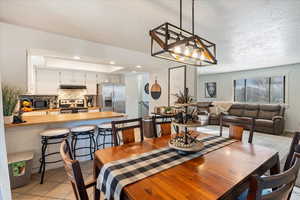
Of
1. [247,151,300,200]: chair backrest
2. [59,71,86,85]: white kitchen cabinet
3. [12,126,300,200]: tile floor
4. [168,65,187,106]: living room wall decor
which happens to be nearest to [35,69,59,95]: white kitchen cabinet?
[59,71,86,85]: white kitchen cabinet

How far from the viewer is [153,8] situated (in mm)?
1701

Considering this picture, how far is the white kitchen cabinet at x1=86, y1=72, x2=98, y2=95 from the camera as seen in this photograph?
550cm

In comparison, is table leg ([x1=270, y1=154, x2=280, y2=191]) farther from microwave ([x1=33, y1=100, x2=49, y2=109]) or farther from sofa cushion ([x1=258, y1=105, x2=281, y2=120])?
microwave ([x1=33, y1=100, x2=49, y2=109])

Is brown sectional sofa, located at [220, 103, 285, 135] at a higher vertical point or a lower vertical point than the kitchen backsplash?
lower

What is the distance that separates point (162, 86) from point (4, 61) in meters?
3.50

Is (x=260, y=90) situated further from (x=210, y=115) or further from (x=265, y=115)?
(x=210, y=115)

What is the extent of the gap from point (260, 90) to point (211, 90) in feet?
7.17

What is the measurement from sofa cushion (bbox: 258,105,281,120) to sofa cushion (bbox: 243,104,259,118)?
0.43 ft

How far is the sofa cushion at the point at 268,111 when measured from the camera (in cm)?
514

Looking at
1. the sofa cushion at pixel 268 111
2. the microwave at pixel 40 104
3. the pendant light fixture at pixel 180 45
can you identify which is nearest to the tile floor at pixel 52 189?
the pendant light fixture at pixel 180 45

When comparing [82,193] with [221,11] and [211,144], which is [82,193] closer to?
[211,144]

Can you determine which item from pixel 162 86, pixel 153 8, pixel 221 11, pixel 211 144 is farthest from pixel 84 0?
pixel 162 86

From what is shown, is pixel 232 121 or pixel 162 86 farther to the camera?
pixel 162 86

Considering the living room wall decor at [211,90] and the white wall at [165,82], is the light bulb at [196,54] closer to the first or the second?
the white wall at [165,82]
